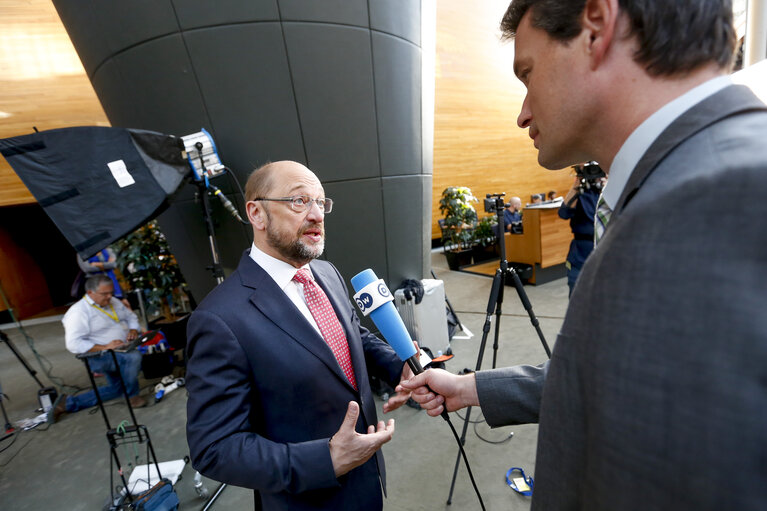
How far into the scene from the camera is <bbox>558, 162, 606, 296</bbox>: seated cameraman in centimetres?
343

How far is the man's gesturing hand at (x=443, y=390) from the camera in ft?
3.70

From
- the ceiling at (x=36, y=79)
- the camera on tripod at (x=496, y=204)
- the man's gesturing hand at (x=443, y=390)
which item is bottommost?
the man's gesturing hand at (x=443, y=390)

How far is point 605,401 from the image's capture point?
0.41m

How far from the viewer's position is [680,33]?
0.51 m

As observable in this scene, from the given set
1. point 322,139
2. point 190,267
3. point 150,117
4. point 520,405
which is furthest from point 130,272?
point 520,405

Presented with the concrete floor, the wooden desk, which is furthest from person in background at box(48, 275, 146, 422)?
the wooden desk

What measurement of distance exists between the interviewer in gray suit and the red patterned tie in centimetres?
87

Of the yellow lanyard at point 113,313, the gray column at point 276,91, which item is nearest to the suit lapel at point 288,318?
the gray column at point 276,91

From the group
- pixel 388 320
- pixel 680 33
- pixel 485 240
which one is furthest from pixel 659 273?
pixel 485 240

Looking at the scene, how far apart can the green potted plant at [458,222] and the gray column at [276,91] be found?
4653mm

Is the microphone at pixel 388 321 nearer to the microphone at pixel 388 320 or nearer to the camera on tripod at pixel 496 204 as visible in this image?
the microphone at pixel 388 320

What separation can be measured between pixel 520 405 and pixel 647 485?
0.64 metres

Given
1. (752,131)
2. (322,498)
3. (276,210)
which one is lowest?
(322,498)

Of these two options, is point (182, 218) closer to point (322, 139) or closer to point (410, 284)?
point (322, 139)
